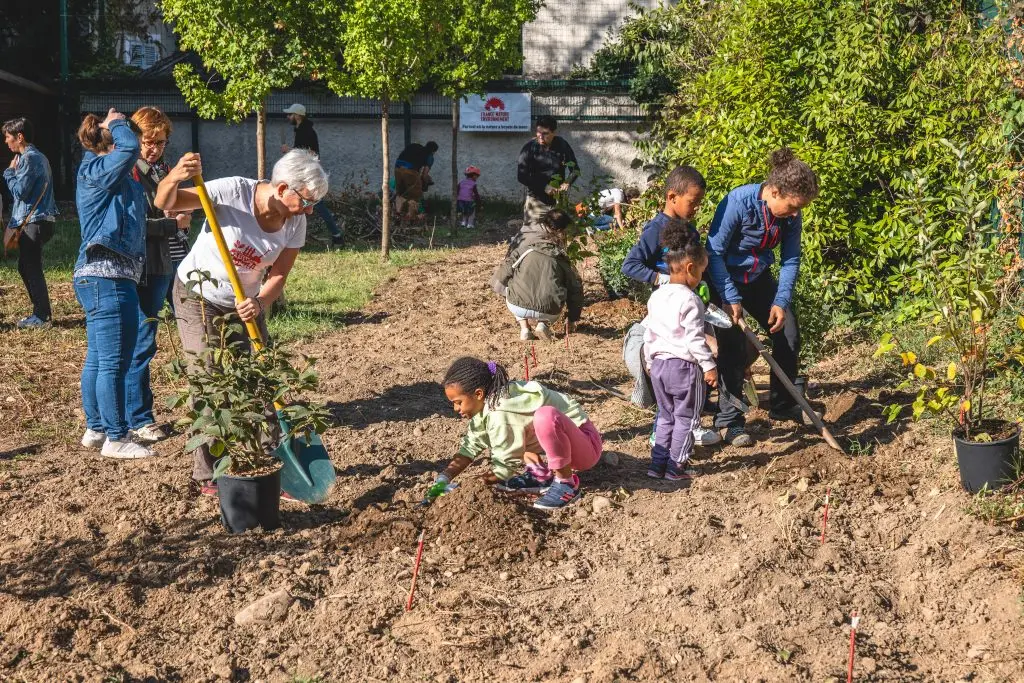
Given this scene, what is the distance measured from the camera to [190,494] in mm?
5430

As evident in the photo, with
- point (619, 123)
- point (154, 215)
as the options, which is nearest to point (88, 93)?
point (619, 123)

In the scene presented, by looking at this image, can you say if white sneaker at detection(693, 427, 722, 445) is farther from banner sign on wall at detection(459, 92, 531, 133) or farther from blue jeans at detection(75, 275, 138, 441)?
banner sign on wall at detection(459, 92, 531, 133)

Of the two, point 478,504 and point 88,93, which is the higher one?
point 88,93

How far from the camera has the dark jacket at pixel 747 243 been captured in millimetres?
6023

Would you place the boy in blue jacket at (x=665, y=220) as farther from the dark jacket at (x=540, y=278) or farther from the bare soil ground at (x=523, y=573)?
the dark jacket at (x=540, y=278)

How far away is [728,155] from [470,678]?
19.1 feet

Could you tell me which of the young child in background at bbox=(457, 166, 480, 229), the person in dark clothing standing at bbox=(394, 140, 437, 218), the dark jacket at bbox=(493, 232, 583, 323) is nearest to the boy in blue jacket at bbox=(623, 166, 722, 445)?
the dark jacket at bbox=(493, 232, 583, 323)

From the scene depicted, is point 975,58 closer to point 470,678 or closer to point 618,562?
point 618,562

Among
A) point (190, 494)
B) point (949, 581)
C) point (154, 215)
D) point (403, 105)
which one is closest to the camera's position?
point (949, 581)

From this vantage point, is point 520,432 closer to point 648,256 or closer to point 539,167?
point 648,256

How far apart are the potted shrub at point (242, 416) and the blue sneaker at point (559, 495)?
110 centimetres

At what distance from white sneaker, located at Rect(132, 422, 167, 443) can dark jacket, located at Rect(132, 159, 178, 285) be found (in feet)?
2.92

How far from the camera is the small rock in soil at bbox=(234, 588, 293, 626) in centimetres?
429

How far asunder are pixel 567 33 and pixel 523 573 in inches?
667
